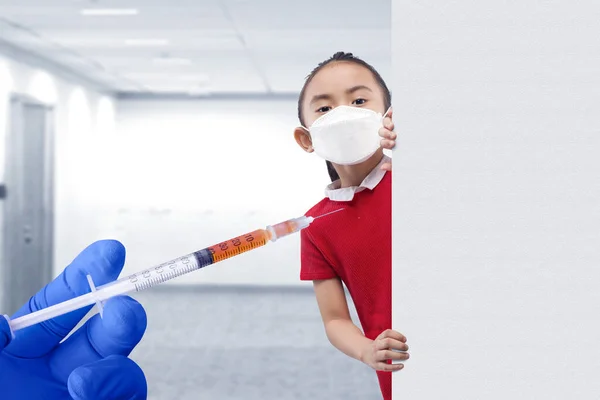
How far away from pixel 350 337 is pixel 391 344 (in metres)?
0.26

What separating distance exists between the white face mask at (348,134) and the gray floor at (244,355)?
2.88 meters

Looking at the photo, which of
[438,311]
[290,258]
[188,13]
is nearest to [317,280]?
[438,311]

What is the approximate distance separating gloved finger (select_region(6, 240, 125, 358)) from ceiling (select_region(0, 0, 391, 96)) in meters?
3.16

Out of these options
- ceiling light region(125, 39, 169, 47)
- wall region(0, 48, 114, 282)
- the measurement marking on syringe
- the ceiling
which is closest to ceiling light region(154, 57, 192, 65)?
the ceiling

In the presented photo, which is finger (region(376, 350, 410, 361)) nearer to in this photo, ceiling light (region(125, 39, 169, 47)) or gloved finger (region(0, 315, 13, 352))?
gloved finger (region(0, 315, 13, 352))

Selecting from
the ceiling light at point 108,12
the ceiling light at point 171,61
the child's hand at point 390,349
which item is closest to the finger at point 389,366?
the child's hand at point 390,349

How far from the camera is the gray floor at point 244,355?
3688 mm

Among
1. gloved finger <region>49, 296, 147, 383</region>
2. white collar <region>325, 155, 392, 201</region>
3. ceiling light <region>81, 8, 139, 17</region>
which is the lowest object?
gloved finger <region>49, 296, 147, 383</region>

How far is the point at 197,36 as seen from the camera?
4660 millimetres

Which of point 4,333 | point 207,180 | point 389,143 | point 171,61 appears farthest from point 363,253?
point 207,180

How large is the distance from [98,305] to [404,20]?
474mm

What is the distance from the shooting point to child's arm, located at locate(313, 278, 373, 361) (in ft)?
2.55

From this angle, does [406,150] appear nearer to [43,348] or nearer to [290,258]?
[43,348]

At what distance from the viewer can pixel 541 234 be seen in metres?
0.52
